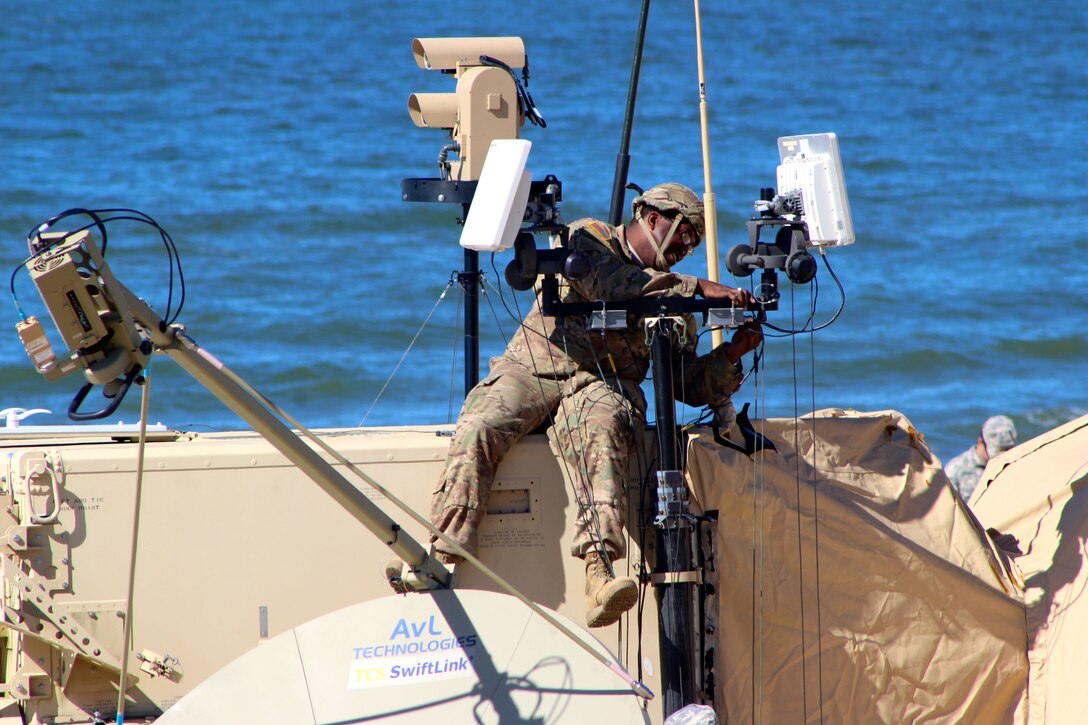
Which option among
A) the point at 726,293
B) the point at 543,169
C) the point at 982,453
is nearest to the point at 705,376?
the point at 726,293

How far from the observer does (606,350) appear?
532 centimetres

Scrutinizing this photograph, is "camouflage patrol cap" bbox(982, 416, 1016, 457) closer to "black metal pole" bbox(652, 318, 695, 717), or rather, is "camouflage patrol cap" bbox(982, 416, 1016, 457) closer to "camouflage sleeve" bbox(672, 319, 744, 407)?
"camouflage sleeve" bbox(672, 319, 744, 407)

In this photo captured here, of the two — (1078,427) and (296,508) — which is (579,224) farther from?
(1078,427)

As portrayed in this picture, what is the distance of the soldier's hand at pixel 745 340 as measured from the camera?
5070 millimetres

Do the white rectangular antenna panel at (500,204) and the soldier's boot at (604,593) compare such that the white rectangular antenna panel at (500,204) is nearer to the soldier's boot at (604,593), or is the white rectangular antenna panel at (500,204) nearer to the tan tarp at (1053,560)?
the soldier's boot at (604,593)

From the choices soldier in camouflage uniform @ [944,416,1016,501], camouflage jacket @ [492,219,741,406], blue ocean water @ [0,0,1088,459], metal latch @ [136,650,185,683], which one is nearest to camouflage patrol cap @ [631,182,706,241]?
camouflage jacket @ [492,219,741,406]

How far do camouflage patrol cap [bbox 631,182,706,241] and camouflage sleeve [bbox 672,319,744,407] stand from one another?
38cm

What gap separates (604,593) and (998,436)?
13.7 ft

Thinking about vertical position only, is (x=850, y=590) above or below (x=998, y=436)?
below

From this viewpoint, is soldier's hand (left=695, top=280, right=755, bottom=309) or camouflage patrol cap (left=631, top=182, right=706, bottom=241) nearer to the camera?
soldier's hand (left=695, top=280, right=755, bottom=309)

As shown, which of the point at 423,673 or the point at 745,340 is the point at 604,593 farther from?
the point at 745,340

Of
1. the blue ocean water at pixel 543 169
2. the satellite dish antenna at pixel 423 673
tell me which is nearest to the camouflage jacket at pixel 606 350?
the satellite dish antenna at pixel 423 673

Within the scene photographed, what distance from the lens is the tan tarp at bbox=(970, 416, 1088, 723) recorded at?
217 inches

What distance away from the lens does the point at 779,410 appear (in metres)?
12.2
